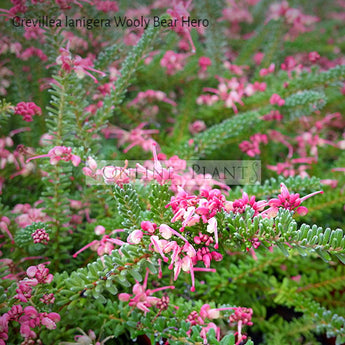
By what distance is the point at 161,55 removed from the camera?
848mm

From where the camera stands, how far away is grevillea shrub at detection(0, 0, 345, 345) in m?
0.39

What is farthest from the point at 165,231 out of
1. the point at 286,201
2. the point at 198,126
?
the point at 198,126

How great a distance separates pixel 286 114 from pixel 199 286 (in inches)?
20.4

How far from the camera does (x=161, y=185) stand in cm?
40

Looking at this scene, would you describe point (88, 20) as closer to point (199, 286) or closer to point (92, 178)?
point (92, 178)

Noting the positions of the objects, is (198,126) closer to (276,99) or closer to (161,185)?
(276,99)

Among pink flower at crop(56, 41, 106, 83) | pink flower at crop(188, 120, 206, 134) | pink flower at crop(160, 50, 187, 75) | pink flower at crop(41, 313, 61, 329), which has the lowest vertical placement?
pink flower at crop(41, 313, 61, 329)

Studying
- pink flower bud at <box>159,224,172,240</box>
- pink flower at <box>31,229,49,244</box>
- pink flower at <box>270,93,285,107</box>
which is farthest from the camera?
pink flower at <box>270,93,285,107</box>

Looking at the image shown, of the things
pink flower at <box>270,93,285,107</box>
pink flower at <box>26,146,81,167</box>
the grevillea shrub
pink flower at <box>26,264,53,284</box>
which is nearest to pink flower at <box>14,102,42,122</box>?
the grevillea shrub

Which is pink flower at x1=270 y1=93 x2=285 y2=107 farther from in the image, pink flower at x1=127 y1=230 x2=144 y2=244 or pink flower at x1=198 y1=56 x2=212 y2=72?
pink flower at x1=127 y1=230 x2=144 y2=244

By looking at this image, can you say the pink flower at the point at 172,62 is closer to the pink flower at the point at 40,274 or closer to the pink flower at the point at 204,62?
the pink flower at the point at 204,62

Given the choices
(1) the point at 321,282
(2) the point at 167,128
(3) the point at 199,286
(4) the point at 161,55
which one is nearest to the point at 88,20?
(4) the point at 161,55

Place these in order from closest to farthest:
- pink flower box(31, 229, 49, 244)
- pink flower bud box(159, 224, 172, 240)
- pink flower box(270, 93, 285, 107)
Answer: pink flower bud box(159, 224, 172, 240)
pink flower box(31, 229, 49, 244)
pink flower box(270, 93, 285, 107)

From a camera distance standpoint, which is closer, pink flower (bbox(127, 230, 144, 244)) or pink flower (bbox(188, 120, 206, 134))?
pink flower (bbox(127, 230, 144, 244))
